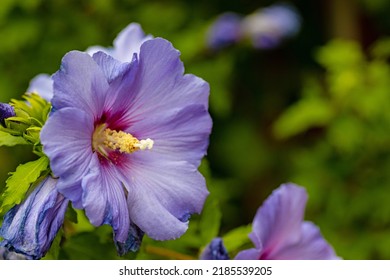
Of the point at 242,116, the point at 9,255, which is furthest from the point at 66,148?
the point at 242,116

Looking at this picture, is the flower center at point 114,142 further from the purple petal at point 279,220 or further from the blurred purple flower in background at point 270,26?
the blurred purple flower in background at point 270,26

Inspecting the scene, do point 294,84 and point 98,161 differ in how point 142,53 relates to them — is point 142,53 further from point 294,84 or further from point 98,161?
point 294,84

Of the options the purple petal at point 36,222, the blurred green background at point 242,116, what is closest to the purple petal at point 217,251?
the purple petal at point 36,222

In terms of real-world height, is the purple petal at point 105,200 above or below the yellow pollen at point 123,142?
below

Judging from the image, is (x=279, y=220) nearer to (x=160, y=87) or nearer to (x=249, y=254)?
(x=249, y=254)

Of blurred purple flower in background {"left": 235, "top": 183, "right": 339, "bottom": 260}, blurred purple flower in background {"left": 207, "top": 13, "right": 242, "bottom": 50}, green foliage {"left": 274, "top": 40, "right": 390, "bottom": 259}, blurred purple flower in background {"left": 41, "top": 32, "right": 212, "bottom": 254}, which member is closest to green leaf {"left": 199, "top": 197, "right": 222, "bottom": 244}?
blurred purple flower in background {"left": 235, "top": 183, "right": 339, "bottom": 260}
